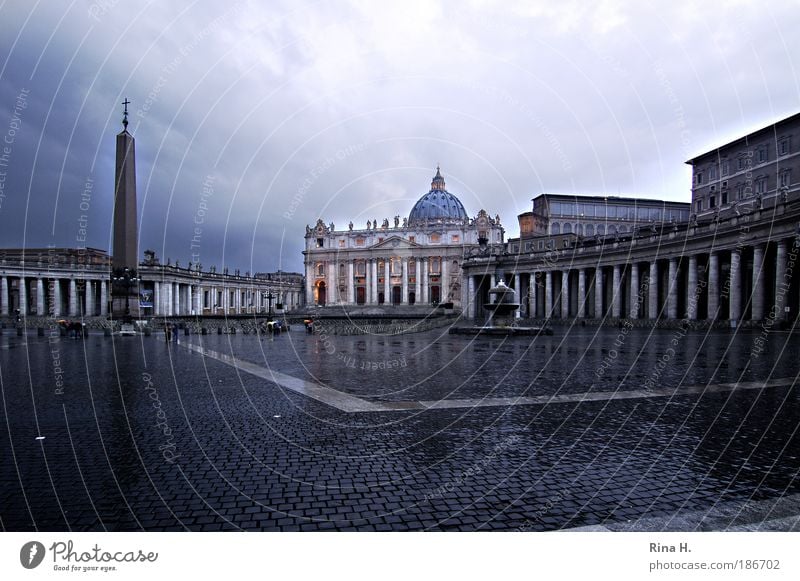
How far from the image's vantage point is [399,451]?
6816 mm

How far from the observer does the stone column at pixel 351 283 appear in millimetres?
113312

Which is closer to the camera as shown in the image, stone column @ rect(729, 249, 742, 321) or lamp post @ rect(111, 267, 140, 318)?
lamp post @ rect(111, 267, 140, 318)

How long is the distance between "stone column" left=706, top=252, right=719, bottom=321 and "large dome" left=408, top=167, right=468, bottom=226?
85.3 meters

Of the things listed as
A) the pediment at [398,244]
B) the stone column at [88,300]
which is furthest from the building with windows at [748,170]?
the stone column at [88,300]

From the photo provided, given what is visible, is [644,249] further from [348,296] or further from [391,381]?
[348,296]

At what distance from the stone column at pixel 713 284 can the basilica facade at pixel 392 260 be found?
6650cm

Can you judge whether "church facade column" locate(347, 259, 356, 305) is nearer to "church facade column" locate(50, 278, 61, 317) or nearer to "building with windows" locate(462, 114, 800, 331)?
"building with windows" locate(462, 114, 800, 331)

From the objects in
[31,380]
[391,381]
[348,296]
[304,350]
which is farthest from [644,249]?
[348,296]

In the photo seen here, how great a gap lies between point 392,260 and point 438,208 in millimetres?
25754

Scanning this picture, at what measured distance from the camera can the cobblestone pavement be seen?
482cm

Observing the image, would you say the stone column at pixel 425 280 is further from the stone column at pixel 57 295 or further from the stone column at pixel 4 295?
the stone column at pixel 4 295

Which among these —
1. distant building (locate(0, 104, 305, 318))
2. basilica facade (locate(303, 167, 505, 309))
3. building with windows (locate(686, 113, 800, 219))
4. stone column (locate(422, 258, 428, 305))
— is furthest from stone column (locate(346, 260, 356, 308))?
building with windows (locate(686, 113, 800, 219))
